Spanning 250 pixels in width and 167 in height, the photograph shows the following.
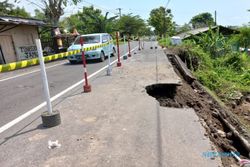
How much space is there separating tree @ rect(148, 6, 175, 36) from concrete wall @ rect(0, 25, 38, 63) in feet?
162

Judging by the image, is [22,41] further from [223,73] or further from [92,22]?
[92,22]

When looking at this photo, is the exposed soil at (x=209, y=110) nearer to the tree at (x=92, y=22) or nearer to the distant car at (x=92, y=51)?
the distant car at (x=92, y=51)

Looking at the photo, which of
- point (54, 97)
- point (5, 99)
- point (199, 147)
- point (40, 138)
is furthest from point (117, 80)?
point (199, 147)

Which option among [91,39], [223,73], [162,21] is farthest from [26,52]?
[162,21]

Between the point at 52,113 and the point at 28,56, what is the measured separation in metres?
18.5

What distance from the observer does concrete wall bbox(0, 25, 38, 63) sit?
19.6 metres

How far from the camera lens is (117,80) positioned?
8023mm

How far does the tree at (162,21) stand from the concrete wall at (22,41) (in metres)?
49.5

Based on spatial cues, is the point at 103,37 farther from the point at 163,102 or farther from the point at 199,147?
the point at 199,147

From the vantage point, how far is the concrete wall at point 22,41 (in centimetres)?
1958

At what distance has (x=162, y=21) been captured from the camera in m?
68.1

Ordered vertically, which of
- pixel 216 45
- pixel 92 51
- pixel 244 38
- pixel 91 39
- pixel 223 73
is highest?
pixel 91 39

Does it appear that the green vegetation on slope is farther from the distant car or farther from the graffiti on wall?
the graffiti on wall

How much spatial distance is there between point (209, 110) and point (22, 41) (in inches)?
752
